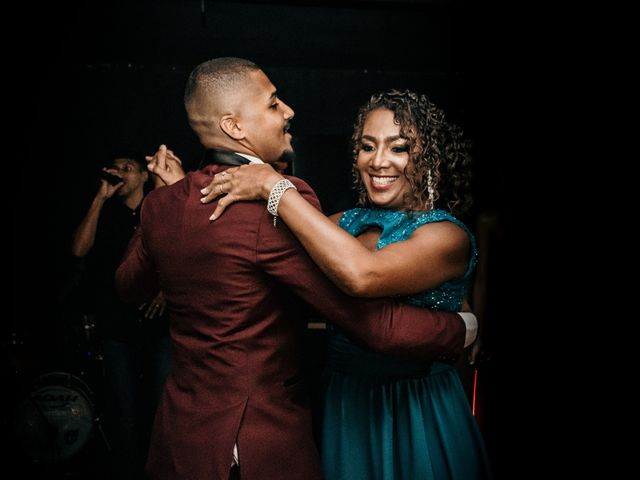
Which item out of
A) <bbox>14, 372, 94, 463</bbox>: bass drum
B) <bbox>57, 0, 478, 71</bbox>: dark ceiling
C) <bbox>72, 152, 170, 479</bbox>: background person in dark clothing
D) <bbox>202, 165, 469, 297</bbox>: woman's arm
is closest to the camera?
<bbox>202, 165, 469, 297</bbox>: woman's arm

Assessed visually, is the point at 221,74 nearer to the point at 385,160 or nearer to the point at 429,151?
the point at 385,160

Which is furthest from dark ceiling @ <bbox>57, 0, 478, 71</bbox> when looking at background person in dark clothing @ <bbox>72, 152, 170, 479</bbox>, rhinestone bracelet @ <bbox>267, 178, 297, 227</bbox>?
rhinestone bracelet @ <bbox>267, 178, 297, 227</bbox>

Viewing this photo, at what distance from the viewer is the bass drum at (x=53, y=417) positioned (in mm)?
3596

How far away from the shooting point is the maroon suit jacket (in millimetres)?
1277

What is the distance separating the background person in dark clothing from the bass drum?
387mm

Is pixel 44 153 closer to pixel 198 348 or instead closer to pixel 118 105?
pixel 118 105

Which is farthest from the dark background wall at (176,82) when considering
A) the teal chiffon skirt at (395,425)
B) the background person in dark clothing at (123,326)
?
the teal chiffon skirt at (395,425)

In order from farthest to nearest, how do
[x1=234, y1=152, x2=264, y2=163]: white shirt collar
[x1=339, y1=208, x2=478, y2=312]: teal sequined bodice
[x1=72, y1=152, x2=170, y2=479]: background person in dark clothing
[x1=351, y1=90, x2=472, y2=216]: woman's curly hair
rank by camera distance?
[x1=72, y1=152, x2=170, y2=479]: background person in dark clothing
[x1=351, y1=90, x2=472, y2=216]: woman's curly hair
[x1=339, y1=208, x2=478, y2=312]: teal sequined bodice
[x1=234, y1=152, x2=264, y2=163]: white shirt collar

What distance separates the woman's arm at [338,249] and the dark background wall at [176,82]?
2144 mm

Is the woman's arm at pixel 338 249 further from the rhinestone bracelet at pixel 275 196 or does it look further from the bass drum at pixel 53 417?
the bass drum at pixel 53 417

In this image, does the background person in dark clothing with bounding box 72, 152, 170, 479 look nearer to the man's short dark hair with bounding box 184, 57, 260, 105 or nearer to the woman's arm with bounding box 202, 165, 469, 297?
the man's short dark hair with bounding box 184, 57, 260, 105

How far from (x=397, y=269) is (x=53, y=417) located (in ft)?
10.7

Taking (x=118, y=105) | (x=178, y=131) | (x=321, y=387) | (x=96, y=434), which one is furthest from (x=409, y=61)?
(x=96, y=434)

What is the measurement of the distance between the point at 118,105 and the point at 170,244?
374cm
